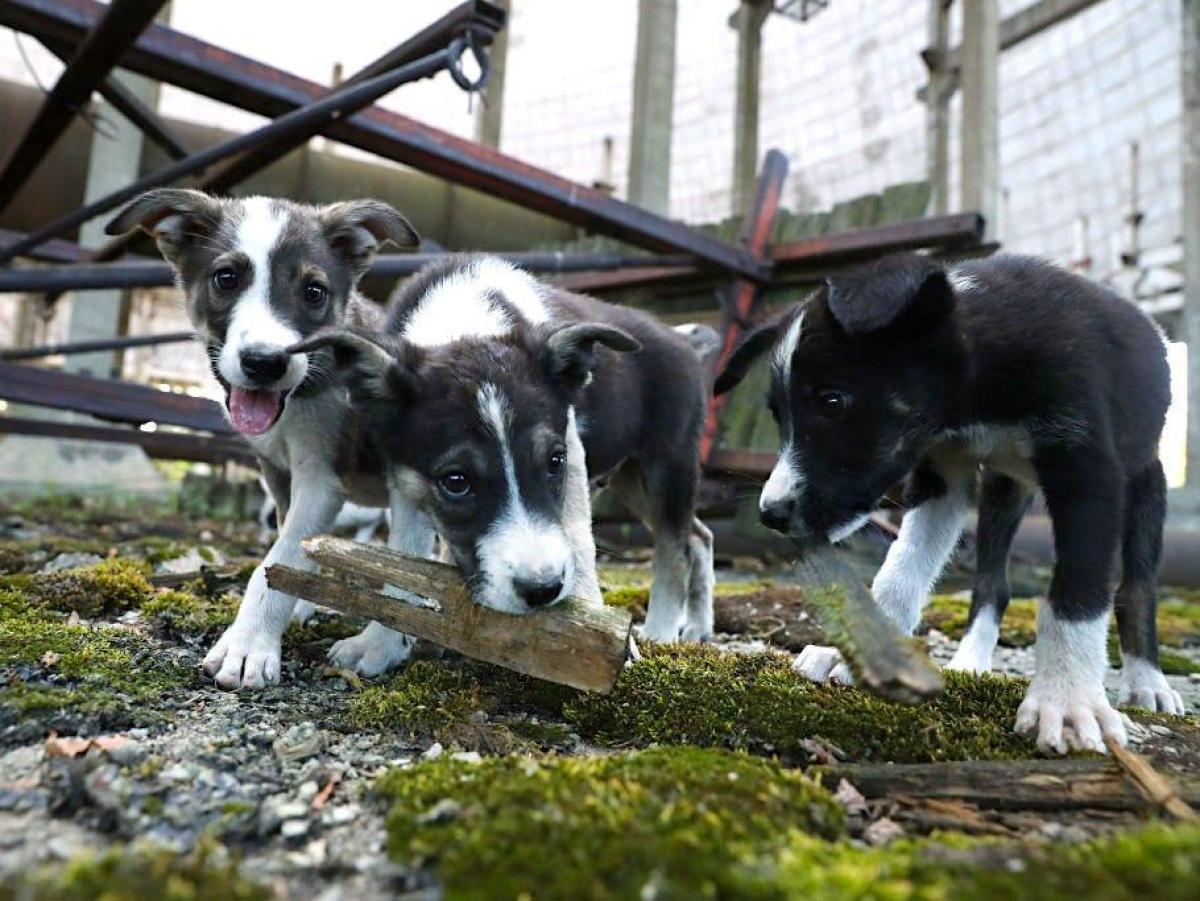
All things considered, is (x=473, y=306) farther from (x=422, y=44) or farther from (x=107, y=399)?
(x=107, y=399)

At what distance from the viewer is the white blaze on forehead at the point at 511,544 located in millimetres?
2689

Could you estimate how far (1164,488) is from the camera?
12.4ft

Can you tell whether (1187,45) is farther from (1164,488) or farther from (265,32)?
(265,32)

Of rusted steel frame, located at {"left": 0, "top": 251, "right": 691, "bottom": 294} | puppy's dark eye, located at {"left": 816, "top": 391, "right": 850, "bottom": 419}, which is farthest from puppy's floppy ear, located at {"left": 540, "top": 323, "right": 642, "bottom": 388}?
rusted steel frame, located at {"left": 0, "top": 251, "right": 691, "bottom": 294}

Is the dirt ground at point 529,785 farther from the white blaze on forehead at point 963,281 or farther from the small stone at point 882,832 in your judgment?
the white blaze on forehead at point 963,281

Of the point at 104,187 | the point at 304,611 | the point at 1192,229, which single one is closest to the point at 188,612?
the point at 304,611

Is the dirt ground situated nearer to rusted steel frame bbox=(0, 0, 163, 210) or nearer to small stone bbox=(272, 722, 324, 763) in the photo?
small stone bbox=(272, 722, 324, 763)

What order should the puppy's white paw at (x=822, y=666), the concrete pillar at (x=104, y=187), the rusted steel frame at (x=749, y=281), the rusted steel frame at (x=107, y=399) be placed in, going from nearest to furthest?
the puppy's white paw at (x=822, y=666) → the rusted steel frame at (x=107, y=399) → the rusted steel frame at (x=749, y=281) → the concrete pillar at (x=104, y=187)

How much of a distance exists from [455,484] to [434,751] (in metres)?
0.88

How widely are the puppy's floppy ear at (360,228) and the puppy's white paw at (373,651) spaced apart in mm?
1610

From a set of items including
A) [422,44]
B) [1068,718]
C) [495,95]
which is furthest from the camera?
[495,95]

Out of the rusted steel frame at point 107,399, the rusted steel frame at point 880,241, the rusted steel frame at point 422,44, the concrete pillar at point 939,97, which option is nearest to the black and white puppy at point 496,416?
the rusted steel frame at point 422,44

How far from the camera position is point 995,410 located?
3.05 metres

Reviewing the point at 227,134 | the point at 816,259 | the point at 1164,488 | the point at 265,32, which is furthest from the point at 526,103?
the point at 1164,488
